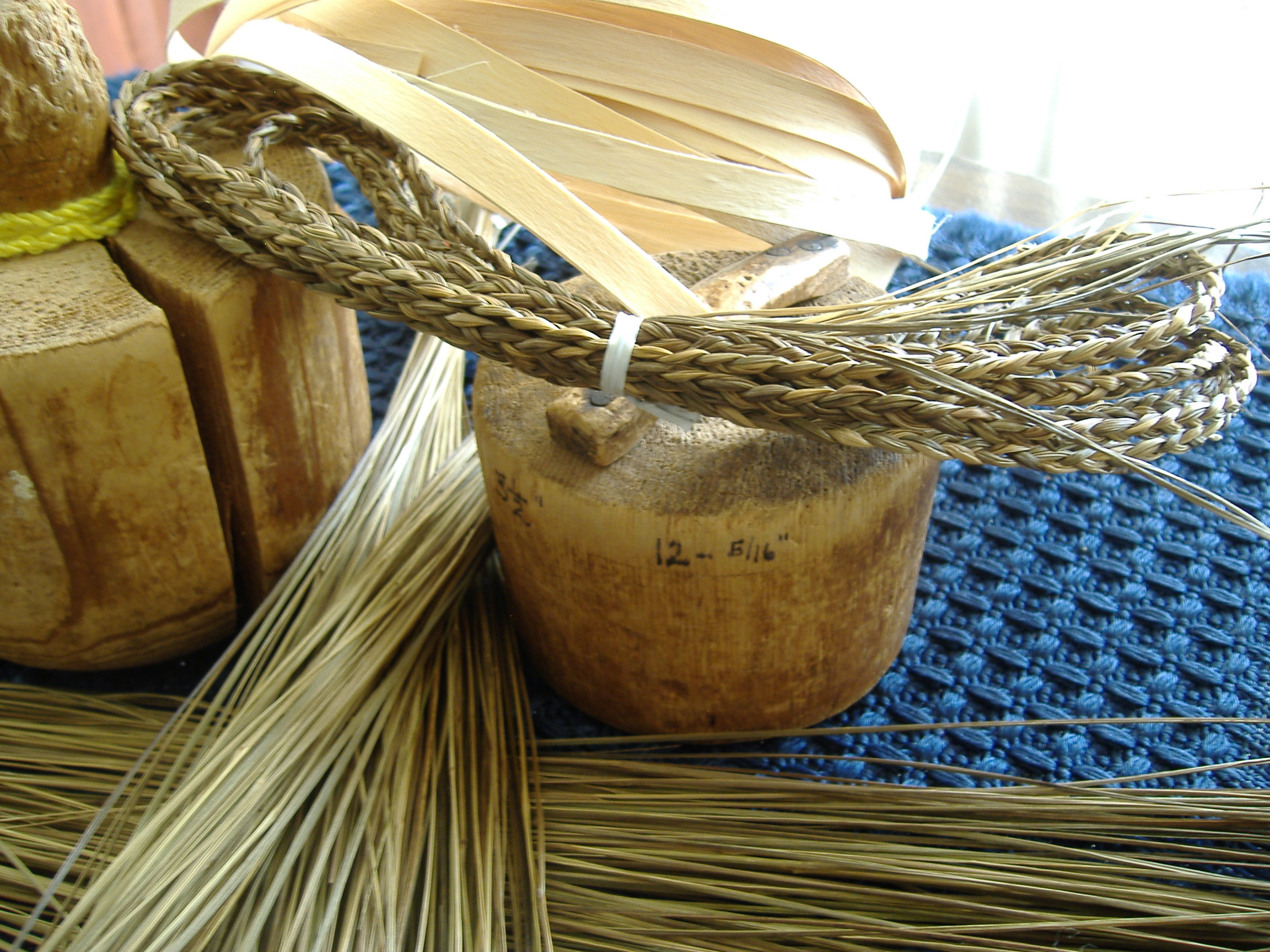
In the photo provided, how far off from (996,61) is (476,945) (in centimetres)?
117

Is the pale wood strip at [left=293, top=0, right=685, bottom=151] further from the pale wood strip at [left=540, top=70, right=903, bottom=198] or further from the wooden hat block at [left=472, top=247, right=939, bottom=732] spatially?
the wooden hat block at [left=472, top=247, right=939, bottom=732]

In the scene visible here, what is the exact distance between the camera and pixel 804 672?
0.69 meters

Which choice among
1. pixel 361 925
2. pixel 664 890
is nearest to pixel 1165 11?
pixel 664 890

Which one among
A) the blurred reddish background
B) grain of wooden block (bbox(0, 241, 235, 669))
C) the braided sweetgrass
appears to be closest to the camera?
the braided sweetgrass

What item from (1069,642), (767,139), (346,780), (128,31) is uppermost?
(128,31)

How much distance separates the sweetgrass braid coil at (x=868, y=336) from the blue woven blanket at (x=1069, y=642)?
0.73ft

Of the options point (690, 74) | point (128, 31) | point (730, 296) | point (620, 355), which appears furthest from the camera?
point (128, 31)

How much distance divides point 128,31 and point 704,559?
1578 mm

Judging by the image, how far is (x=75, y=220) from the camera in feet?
2.27

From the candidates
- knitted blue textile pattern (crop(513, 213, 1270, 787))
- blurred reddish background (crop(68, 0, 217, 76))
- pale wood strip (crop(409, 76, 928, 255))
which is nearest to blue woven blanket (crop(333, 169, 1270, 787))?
knitted blue textile pattern (crop(513, 213, 1270, 787))

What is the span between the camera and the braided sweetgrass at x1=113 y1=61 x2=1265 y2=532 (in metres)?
0.53

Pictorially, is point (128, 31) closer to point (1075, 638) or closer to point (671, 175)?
point (671, 175)

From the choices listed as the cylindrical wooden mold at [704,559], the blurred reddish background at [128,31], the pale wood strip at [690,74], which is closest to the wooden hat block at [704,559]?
the cylindrical wooden mold at [704,559]

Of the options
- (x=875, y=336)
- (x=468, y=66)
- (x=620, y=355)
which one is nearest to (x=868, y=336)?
(x=875, y=336)
